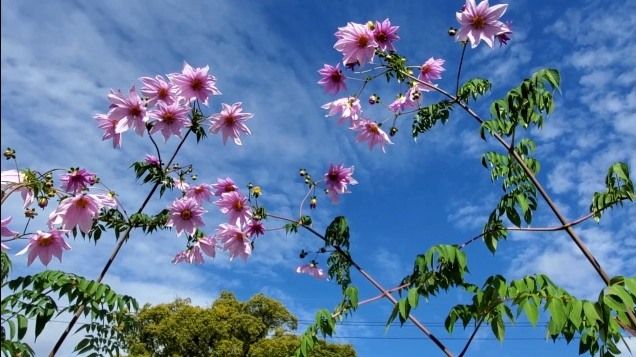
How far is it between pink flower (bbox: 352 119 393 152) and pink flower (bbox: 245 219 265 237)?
722 mm

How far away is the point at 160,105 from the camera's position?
2.75 m

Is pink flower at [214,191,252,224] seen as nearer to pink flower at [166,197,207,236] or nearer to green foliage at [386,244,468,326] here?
pink flower at [166,197,207,236]

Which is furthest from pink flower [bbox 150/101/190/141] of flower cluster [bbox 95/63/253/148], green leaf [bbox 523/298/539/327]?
green leaf [bbox 523/298/539/327]

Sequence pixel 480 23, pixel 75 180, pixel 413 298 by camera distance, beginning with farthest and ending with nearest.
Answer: pixel 480 23, pixel 75 180, pixel 413 298

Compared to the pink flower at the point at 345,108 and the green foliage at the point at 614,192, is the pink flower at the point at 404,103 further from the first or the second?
the green foliage at the point at 614,192

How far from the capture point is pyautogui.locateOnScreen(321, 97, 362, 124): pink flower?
3344mm

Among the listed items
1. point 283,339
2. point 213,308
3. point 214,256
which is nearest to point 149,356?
point 213,308

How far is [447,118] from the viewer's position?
11.7 ft

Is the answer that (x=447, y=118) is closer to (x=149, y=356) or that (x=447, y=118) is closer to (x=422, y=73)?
(x=422, y=73)

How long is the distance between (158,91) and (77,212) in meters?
0.70

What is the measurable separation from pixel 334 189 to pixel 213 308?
61.6 feet

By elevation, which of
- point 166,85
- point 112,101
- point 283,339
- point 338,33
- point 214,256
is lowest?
point 214,256

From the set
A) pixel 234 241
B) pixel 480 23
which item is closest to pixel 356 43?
pixel 480 23

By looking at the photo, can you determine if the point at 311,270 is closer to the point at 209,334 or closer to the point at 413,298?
the point at 413,298
